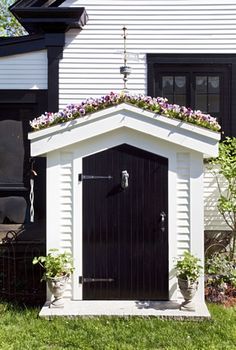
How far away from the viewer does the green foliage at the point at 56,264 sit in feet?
19.4

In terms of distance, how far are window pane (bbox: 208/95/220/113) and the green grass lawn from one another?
14.0 feet

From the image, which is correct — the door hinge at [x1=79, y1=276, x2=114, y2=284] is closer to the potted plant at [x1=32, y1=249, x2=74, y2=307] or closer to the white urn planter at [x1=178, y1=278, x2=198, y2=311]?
the potted plant at [x1=32, y1=249, x2=74, y2=307]

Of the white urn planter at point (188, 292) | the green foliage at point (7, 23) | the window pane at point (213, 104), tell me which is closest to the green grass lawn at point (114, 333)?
the white urn planter at point (188, 292)

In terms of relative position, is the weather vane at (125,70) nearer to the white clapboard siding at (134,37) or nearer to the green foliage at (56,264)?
the white clapboard siding at (134,37)

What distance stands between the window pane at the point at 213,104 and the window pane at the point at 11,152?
3.53 meters

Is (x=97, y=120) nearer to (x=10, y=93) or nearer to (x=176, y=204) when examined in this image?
(x=176, y=204)

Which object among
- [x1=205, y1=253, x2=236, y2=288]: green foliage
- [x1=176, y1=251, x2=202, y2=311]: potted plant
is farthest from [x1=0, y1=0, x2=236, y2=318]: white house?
[x1=176, y1=251, x2=202, y2=311]: potted plant

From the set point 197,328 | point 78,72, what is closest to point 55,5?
point 78,72

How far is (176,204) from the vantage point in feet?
20.3

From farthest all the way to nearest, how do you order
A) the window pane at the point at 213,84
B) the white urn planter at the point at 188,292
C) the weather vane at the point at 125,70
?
the window pane at the point at 213,84
the weather vane at the point at 125,70
the white urn planter at the point at 188,292

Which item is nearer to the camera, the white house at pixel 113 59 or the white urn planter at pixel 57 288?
the white urn planter at pixel 57 288

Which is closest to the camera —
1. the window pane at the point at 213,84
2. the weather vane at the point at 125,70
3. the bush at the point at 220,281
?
the bush at the point at 220,281

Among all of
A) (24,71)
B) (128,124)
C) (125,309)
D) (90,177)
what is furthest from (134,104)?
(24,71)

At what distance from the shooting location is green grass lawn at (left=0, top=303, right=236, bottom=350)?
5.06 metres
